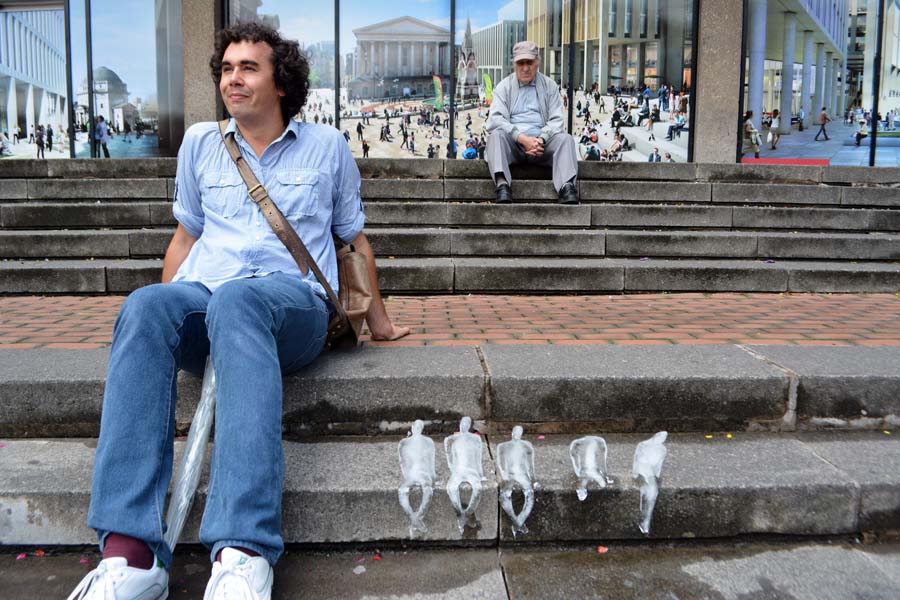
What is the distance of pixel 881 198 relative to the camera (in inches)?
295

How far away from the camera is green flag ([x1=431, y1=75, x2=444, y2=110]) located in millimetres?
11062

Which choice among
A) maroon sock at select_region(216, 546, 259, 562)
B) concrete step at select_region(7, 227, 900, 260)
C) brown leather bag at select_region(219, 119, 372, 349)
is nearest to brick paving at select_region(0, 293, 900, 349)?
brown leather bag at select_region(219, 119, 372, 349)

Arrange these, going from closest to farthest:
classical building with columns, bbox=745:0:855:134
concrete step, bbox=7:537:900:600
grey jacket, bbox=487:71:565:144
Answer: concrete step, bbox=7:537:900:600
grey jacket, bbox=487:71:565:144
classical building with columns, bbox=745:0:855:134

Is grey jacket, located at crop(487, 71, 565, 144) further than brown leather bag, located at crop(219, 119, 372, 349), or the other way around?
grey jacket, located at crop(487, 71, 565, 144)

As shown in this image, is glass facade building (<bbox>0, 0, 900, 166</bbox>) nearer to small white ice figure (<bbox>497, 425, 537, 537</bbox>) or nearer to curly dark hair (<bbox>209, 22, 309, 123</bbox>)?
curly dark hair (<bbox>209, 22, 309, 123</bbox>)

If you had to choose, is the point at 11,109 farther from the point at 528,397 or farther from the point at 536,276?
the point at 528,397

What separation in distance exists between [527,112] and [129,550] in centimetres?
632

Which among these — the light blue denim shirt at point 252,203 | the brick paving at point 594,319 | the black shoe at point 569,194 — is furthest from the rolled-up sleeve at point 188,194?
the black shoe at point 569,194

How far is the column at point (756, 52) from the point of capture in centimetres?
1034

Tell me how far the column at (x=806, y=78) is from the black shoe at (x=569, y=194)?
6075mm

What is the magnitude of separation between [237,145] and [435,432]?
53.2 inches

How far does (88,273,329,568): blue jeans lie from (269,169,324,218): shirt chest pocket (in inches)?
18.0

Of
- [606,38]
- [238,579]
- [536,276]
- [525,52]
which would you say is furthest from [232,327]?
[606,38]

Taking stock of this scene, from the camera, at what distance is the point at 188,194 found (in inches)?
112
